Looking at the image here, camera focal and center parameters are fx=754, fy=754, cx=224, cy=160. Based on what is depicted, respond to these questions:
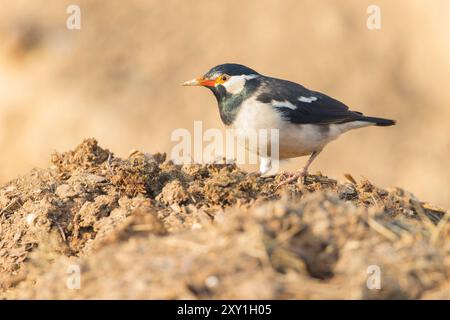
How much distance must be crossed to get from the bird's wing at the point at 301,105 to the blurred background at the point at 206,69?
228 inches

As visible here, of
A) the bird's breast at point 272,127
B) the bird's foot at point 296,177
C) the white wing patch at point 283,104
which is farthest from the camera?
the white wing patch at point 283,104

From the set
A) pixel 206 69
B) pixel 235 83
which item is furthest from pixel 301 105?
pixel 206 69

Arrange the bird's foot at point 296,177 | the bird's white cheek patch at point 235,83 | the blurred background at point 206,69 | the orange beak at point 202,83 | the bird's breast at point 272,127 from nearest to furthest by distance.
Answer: the bird's foot at point 296,177
the bird's breast at point 272,127
the bird's white cheek patch at point 235,83
the orange beak at point 202,83
the blurred background at point 206,69

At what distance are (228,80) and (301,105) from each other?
32.9 inches

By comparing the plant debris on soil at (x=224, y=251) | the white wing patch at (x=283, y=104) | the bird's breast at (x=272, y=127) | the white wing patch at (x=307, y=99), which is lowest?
the plant debris on soil at (x=224, y=251)

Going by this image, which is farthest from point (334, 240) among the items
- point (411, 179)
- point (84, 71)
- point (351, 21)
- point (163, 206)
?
point (351, 21)

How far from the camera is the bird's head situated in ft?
26.6

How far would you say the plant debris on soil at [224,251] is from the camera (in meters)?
4.26

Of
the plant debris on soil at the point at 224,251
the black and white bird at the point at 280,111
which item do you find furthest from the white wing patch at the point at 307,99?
the plant debris on soil at the point at 224,251

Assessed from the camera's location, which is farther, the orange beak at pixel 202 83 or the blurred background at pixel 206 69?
the blurred background at pixel 206 69

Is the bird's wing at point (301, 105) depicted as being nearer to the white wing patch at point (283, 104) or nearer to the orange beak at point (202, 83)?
the white wing patch at point (283, 104)

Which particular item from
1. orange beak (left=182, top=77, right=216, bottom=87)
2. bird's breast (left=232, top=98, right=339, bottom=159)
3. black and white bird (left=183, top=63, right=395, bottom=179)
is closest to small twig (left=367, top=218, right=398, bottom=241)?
black and white bird (left=183, top=63, right=395, bottom=179)

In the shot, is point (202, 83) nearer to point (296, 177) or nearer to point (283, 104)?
point (283, 104)
